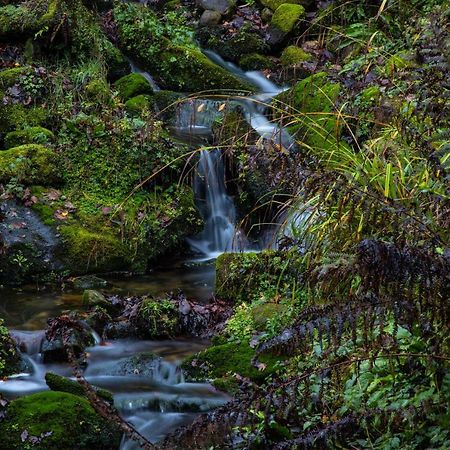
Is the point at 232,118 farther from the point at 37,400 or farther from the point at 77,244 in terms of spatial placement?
the point at 37,400

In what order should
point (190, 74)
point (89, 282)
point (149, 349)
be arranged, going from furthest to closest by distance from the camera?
1. point (190, 74)
2. point (89, 282)
3. point (149, 349)

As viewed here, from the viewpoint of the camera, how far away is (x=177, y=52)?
12.4 metres

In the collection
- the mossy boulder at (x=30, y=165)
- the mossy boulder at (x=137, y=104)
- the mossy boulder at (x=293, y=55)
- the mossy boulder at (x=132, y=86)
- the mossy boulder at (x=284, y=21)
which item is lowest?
the mossy boulder at (x=30, y=165)

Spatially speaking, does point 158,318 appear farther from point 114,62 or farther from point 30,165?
point 114,62

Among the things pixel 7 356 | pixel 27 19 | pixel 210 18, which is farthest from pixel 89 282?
pixel 210 18

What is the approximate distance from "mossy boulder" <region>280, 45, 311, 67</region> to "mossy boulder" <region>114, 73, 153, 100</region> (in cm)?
279

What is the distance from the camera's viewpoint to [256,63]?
1302 cm

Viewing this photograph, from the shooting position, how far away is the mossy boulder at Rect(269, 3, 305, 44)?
1328 centimetres

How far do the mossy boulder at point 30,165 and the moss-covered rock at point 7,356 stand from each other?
11.0 feet

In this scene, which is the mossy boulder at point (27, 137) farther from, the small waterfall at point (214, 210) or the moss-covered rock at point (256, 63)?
the moss-covered rock at point (256, 63)

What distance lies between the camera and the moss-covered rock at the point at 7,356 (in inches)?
215

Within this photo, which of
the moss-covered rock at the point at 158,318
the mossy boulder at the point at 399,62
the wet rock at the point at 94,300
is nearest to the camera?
the mossy boulder at the point at 399,62

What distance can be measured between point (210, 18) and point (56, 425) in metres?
11.4

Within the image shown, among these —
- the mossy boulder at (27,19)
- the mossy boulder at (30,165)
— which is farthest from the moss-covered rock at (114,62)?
the mossy boulder at (30,165)
